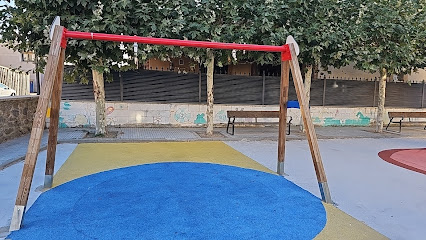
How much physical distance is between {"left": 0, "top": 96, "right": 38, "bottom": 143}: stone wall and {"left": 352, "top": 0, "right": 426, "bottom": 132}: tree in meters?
9.86

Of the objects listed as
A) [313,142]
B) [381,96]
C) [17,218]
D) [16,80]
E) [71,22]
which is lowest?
[17,218]

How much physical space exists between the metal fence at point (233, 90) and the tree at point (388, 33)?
3302 millimetres

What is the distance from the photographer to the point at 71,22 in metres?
7.07

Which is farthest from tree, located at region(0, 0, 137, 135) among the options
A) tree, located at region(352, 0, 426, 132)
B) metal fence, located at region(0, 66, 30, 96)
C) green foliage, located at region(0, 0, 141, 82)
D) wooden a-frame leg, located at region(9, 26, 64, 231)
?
tree, located at region(352, 0, 426, 132)

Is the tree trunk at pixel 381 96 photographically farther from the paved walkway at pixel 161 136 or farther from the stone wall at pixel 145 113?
the stone wall at pixel 145 113

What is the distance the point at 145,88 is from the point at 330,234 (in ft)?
29.7

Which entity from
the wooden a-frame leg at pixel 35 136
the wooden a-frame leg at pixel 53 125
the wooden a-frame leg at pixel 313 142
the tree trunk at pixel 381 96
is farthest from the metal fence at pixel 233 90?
the wooden a-frame leg at pixel 313 142

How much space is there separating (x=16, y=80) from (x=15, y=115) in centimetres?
492

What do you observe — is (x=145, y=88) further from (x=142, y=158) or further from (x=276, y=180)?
(x=276, y=180)

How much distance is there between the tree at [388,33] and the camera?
929 centimetres

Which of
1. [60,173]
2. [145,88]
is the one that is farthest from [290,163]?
[145,88]

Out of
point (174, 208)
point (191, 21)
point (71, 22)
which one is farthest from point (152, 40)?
point (191, 21)

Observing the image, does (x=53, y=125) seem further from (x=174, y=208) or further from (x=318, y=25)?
(x=318, y=25)

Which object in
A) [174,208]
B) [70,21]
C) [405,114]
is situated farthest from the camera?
[405,114]
